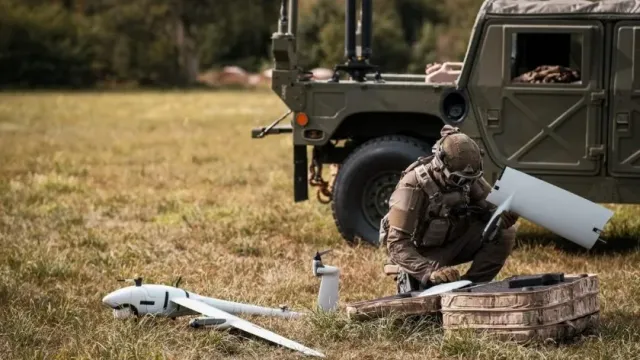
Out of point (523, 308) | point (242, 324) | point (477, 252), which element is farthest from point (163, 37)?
point (523, 308)

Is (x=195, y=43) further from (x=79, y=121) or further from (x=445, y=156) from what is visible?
(x=445, y=156)

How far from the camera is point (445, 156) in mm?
6648

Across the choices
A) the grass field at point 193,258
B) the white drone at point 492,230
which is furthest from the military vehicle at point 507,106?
the white drone at point 492,230

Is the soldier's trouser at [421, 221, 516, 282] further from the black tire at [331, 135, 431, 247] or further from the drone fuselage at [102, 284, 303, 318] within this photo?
the black tire at [331, 135, 431, 247]

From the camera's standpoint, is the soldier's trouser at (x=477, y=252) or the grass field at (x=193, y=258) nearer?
the grass field at (x=193, y=258)

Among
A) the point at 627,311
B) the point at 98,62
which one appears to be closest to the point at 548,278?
the point at 627,311

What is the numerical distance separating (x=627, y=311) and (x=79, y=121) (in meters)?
18.4

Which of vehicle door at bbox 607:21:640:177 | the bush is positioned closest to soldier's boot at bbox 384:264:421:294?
vehicle door at bbox 607:21:640:177

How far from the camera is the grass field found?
6371mm

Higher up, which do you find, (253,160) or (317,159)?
(317,159)

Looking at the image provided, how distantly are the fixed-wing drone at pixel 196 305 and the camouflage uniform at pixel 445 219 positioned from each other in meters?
0.39

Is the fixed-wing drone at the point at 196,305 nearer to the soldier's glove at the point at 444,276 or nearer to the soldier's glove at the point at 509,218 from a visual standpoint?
the soldier's glove at the point at 444,276

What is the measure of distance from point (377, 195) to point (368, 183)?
11 centimetres

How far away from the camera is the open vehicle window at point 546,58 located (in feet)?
29.1
